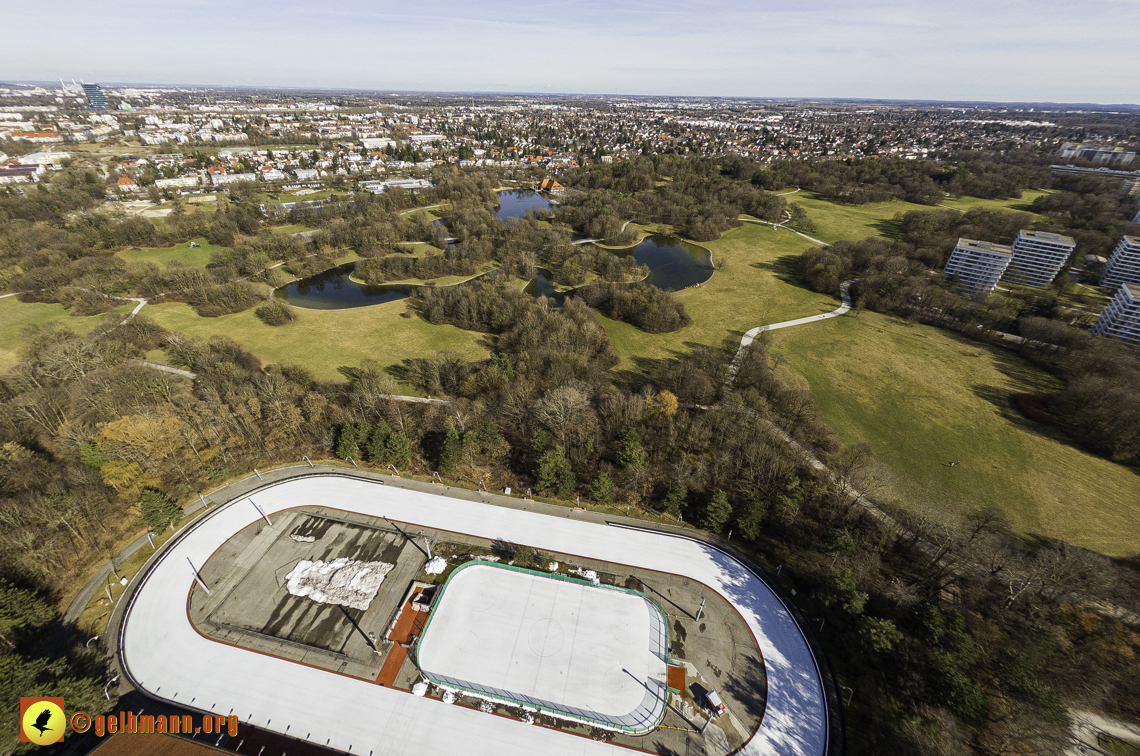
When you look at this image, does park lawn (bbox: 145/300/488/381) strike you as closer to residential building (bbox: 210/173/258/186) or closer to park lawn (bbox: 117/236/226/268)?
park lawn (bbox: 117/236/226/268)

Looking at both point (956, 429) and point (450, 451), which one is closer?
point (450, 451)

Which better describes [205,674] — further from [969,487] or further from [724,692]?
[969,487]

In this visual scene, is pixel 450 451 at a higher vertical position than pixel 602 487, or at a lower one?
higher

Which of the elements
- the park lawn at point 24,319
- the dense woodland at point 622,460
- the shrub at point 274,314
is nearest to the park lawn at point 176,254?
the dense woodland at point 622,460

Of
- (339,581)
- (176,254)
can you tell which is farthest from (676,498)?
(176,254)

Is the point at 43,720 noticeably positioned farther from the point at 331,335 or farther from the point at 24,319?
the point at 24,319

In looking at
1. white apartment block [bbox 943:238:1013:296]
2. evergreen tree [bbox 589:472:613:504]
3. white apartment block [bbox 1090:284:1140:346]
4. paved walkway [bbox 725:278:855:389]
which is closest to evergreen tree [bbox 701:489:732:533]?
evergreen tree [bbox 589:472:613:504]
